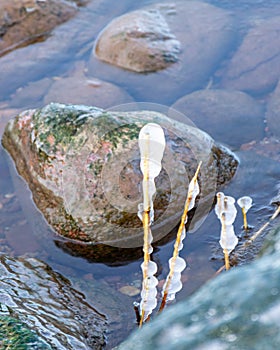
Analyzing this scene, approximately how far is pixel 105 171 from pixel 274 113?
7.31 ft

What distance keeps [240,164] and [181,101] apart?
1326 millimetres

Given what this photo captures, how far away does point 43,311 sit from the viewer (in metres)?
2.89

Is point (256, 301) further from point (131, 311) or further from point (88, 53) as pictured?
point (88, 53)

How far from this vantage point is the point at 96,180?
3807mm

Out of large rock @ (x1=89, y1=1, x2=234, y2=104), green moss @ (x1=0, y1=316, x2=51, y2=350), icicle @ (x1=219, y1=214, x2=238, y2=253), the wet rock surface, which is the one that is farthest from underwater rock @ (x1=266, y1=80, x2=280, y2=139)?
green moss @ (x1=0, y1=316, x2=51, y2=350)

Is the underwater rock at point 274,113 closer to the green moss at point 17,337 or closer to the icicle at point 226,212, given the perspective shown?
the icicle at point 226,212

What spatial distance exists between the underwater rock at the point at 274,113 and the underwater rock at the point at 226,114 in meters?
0.07

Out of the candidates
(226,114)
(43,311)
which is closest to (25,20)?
(226,114)

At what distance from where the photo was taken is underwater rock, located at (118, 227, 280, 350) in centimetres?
97

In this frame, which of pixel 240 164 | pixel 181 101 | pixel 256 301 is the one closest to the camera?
pixel 256 301

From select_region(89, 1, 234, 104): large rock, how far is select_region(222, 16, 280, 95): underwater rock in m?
0.21

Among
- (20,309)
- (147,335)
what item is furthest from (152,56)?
(147,335)

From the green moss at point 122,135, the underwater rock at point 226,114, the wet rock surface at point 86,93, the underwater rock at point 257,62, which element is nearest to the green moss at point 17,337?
the green moss at point 122,135

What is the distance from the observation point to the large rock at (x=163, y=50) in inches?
234
